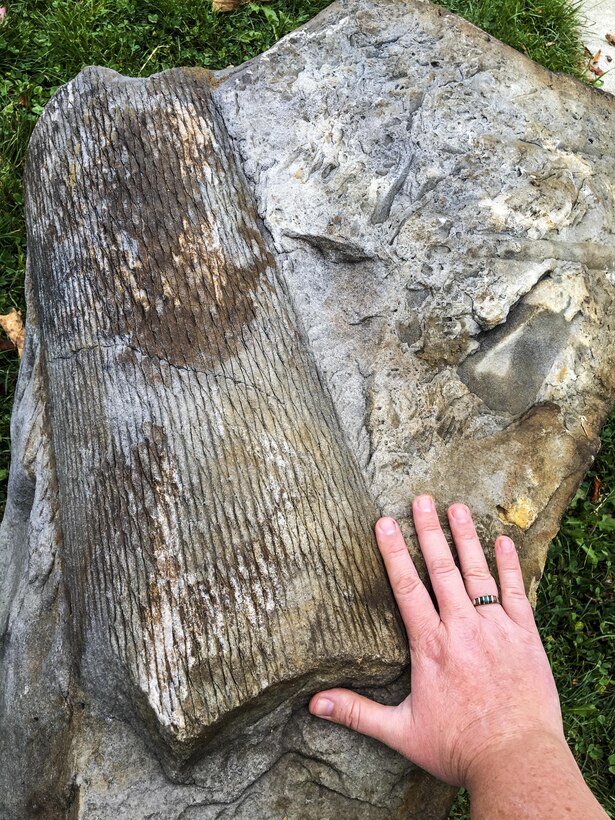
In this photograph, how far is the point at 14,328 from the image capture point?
3.28m

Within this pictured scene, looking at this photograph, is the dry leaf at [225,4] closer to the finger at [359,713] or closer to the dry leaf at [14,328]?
the dry leaf at [14,328]

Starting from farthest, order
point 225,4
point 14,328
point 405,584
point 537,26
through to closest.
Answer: point 537,26 < point 225,4 < point 14,328 < point 405,584

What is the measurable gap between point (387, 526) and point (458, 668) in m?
0.40

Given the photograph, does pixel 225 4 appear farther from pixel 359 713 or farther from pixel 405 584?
pixel 359 713

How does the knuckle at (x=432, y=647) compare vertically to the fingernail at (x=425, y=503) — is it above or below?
below

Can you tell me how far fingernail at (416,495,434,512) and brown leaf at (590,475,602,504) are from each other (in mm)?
1630

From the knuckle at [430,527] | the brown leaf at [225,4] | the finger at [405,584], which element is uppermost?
the brown leaf at [225,4]

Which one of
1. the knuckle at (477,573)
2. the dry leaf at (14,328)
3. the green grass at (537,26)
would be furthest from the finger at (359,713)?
the green grass at (537,26)

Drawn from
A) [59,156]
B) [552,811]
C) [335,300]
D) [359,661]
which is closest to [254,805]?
[359,661]

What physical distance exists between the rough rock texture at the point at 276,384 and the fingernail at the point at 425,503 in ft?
0.22

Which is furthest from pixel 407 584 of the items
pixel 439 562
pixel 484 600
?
pixel 484 600

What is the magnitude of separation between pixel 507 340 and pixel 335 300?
521mm

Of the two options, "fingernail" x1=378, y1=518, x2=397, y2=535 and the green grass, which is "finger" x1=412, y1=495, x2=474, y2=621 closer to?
"fingernail" x1=378, y1=518, x2=397, y2=535

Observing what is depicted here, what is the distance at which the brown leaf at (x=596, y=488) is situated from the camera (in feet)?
10.9
